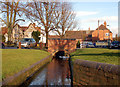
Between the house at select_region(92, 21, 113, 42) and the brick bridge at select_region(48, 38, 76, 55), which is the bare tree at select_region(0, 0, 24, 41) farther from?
the house at select_region(92, 21, 113, 42)

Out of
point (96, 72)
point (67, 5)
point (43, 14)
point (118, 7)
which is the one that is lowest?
point (96, 72)

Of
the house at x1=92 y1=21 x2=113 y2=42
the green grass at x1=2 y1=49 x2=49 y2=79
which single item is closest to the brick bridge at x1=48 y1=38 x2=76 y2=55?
the green grass at x1=2 y1=49 x2=49 y2=79

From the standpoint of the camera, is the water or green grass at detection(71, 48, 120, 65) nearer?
the water

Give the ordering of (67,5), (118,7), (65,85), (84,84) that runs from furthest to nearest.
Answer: (67,5), (118,7), (65,85), (84,84)

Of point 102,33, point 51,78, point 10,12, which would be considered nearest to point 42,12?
point 10,12

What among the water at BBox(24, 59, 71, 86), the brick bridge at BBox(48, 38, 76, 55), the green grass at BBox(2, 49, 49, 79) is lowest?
the water at BBox(24, 59, 71, 86)

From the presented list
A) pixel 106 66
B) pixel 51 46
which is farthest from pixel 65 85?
pixel 51 46

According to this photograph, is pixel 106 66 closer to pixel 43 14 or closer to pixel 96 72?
pixel 96 72

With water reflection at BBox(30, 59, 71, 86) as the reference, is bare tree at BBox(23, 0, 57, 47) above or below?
above

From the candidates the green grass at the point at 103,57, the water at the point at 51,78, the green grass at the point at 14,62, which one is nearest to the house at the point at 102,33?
the green grass at the point at 103,57

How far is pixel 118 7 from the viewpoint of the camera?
11.2 metres

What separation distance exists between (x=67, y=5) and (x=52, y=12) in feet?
21.8

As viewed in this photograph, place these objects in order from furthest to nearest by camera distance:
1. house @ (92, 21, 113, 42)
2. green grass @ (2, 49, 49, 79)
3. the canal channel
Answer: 1. house @ (92, 21, 113, 42)
2. the canal channel
3. green grass @ (2, 49, 49, 79)

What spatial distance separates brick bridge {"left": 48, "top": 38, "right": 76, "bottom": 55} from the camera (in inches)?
1088
